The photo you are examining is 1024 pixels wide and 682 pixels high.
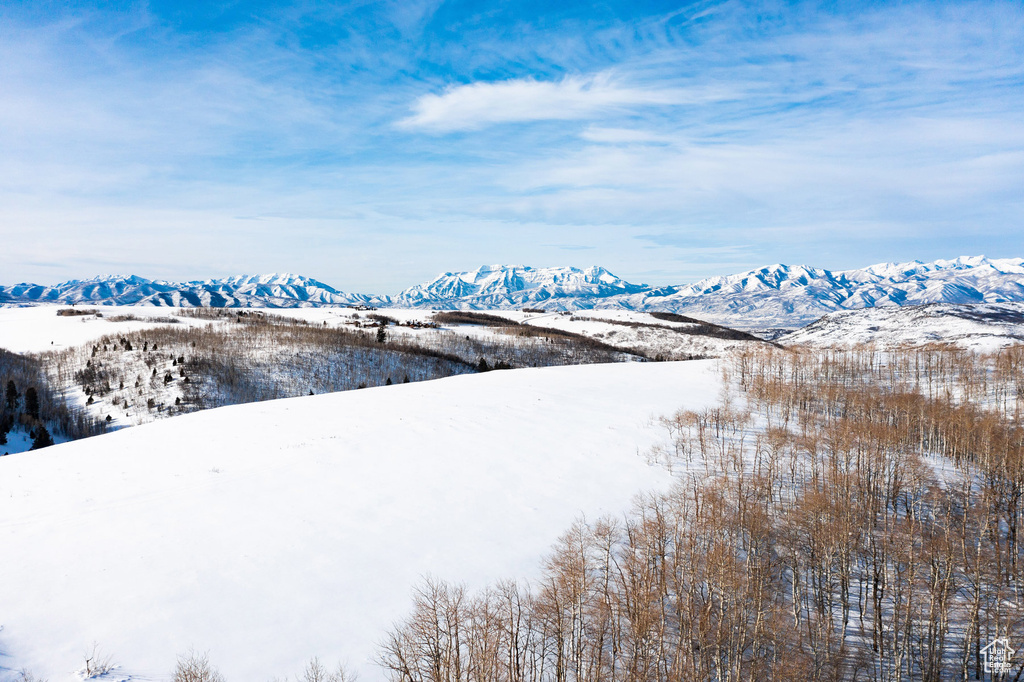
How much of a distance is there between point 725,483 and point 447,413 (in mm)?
19424

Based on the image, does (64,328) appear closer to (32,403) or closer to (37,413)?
(32,403)

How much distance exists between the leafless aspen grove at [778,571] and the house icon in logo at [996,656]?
1.62 ft

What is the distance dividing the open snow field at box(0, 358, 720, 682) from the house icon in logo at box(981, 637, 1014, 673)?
15331mm

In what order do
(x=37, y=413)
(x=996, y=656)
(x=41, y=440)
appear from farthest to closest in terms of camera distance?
1. (x=37, y=413)
2. (x=41, y=440)
3. (x=996, y=656)

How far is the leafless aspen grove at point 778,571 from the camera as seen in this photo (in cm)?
1631

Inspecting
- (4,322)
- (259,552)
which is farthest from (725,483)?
(4,322)

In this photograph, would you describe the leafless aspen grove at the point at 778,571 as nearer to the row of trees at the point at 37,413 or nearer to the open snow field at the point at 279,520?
the open snow field at the point at 279,520

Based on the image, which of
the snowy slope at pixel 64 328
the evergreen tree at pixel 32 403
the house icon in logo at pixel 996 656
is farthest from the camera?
the snowy slope at pixel 64 328

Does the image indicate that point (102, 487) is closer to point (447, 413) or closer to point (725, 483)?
point (447, 413)

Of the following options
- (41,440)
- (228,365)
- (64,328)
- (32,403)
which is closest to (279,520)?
(41,440)

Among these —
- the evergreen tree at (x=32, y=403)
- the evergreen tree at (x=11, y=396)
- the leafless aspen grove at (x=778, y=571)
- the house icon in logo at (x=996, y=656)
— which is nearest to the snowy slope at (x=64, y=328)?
the evergreen tree at (x=11, y=396)

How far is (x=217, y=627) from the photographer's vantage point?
579 inches

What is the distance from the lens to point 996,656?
74.0 feet

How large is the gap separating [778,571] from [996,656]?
9.23 meters
